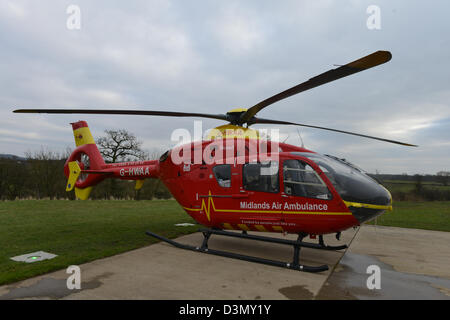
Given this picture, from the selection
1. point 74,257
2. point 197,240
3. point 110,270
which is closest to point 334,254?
point 197,240

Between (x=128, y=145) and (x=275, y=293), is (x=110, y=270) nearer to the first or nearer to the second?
(x=275, y=293)

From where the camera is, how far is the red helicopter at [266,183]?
520 cm

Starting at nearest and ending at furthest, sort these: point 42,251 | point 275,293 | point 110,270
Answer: point 275,293 < point 110,270 < point 42,251

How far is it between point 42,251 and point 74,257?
113 cm

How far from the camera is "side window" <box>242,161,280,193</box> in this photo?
229 inches

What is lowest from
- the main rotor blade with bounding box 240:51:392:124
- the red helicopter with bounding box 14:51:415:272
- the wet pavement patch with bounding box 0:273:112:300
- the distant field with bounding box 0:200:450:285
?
the wet pavement patch with bounding box 0:273:112:300

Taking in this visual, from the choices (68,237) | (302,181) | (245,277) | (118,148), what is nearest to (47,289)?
(245,277)

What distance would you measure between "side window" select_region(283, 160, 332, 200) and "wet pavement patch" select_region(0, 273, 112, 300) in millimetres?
3909

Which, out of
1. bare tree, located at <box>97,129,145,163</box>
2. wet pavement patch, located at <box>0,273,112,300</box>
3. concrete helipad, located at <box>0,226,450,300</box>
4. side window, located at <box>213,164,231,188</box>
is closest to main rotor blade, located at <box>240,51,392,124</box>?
side window, located at <box>213,164,231,188</box>

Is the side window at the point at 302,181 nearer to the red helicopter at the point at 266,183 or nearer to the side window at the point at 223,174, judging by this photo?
the red helicopter at the point at 266,183

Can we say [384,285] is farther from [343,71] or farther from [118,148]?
[118,148]

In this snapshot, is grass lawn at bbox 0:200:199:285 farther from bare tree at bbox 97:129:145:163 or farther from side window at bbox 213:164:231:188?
bare tree at bbox 97:129:145:163

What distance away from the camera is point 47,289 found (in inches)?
168
